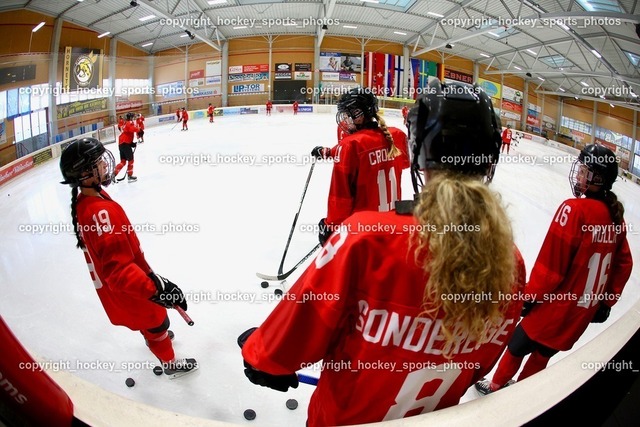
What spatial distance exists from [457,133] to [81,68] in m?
14.4

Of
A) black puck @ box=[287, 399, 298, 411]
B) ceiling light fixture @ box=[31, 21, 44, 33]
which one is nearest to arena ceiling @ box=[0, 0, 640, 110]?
ceiling light fixture @ box=[31, 21, 44, 33]

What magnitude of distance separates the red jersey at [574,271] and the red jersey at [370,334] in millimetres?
1103

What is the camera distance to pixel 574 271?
5.85 ft

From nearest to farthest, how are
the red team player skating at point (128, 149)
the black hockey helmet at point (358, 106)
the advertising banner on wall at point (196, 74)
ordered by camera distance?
the black hockey helmet at point (358, 106) < the red team player skating at point (128, 149) < the advertising banner on wall at point (196, 74)

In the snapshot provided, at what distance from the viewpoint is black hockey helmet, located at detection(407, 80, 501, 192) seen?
750 millimetres

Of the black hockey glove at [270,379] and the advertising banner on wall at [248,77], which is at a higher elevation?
the advertising banner on wall at [248,77]

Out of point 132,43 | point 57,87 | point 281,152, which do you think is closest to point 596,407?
point 281,152

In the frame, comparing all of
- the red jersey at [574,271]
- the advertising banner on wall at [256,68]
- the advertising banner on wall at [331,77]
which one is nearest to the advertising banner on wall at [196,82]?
the advertising banner on wall at [256,68]

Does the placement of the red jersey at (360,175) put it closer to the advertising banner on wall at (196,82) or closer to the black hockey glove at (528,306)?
the black hockey glove at (528,306)

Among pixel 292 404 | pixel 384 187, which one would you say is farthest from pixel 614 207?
pixel 292 404

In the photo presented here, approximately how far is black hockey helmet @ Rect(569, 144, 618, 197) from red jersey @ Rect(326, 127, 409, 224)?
1.04m

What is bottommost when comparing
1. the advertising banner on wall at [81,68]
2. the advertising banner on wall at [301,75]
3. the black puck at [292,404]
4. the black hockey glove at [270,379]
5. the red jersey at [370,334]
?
the black puck at [292,404]

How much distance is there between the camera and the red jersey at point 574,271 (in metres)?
1.72

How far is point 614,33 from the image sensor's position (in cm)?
875
